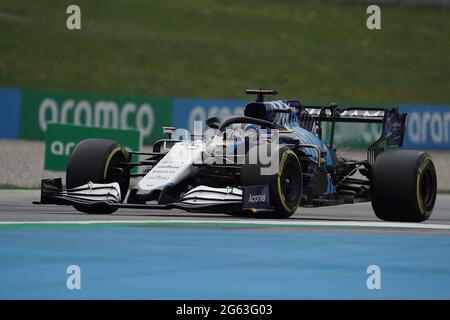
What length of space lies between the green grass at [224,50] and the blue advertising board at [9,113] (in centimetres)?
1370

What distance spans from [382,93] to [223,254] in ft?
122

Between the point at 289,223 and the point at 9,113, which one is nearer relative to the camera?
the point at 289,223

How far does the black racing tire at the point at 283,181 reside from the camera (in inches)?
577

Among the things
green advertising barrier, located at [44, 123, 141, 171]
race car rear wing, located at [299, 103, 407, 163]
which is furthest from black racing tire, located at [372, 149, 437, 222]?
green advertising barrier, located at [44, 123, 141, 171]

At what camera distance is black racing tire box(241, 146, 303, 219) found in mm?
14656

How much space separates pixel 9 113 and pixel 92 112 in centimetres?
196

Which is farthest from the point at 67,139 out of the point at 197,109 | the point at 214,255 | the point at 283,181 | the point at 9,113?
the point at 214,255

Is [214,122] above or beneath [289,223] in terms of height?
above

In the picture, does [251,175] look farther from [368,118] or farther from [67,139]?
[67,139]

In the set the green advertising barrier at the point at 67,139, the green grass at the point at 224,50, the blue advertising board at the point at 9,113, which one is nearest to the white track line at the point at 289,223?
the green advertising barrier at the point at 67,139

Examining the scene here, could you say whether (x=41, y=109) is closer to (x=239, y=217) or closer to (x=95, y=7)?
(x=239, y=217)

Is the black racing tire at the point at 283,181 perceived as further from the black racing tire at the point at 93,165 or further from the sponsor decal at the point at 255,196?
the black racing tire at the point at 93,165

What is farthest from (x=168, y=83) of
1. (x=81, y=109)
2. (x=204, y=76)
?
(x=81, y=109)

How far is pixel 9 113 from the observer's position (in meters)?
30.7
